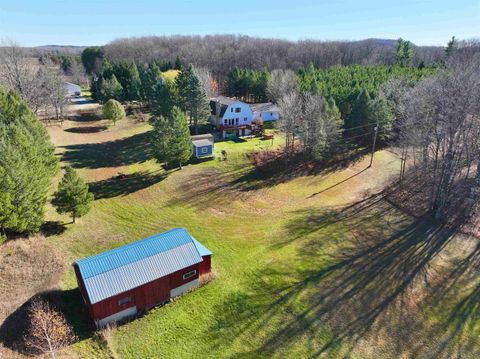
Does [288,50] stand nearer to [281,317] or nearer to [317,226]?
[317,226]

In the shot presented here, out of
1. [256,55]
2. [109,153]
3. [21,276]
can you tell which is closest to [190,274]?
[21,276]

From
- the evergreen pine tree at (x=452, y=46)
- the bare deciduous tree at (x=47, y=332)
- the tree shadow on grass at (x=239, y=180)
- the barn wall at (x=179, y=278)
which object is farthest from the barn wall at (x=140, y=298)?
the evergreen pine tree at (x=452, y=46)

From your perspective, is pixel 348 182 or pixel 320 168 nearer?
pixel 348 182

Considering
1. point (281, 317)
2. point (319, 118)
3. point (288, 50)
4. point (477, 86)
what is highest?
point (288, 50)

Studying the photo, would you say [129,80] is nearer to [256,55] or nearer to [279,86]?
[279,86]

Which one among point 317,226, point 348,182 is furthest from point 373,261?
point 348,182

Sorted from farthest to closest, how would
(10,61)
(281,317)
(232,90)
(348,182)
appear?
(232,90) → (10,61) → (348,182) → (281,317)

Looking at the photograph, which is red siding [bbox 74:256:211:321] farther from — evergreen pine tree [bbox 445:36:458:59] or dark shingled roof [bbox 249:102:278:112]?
evergreen pine tree [bbox 445:36:458:59]
